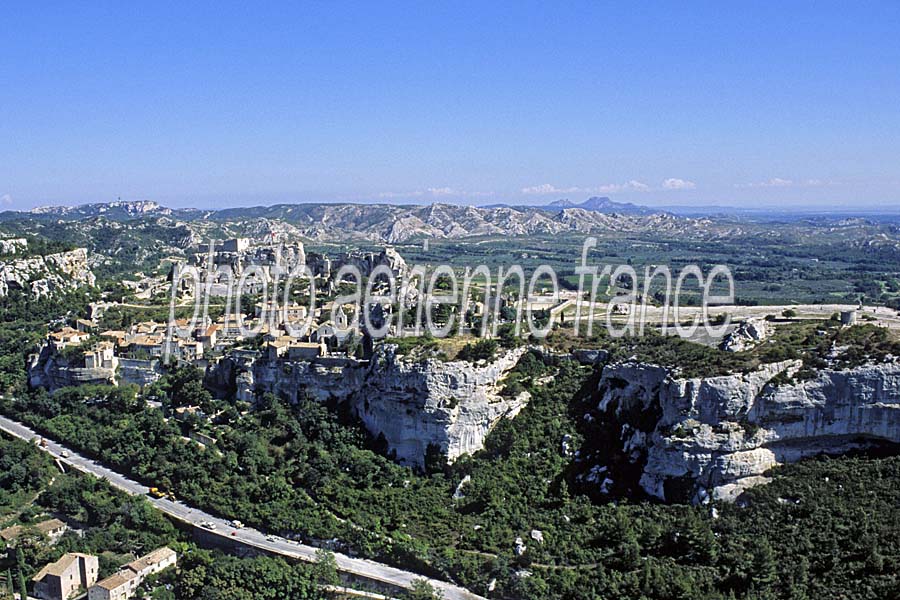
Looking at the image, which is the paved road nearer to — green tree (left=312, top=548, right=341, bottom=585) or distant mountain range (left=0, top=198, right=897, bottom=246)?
green tree (left=312, top=548, right=341, bottom=585)

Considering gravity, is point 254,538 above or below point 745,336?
below

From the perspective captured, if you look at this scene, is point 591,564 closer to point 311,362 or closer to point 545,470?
point 545,470

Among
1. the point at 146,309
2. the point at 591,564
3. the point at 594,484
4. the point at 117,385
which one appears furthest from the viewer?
the point at 146,309

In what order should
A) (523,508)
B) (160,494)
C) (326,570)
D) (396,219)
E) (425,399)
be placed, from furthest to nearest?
(396,219)
(160,494)
(425,399)
(523,508)
(326,570)

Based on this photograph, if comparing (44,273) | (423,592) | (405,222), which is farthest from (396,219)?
(423,592)

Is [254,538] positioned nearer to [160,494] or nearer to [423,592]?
[160,494]

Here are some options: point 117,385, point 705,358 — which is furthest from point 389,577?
point 117,385
